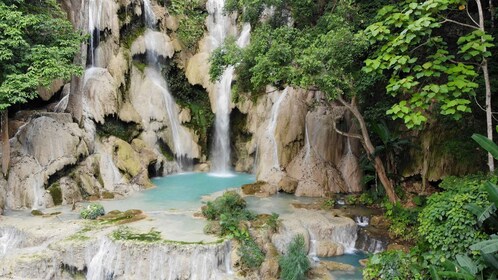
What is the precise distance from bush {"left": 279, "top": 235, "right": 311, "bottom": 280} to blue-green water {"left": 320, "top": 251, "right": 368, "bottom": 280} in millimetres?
1058

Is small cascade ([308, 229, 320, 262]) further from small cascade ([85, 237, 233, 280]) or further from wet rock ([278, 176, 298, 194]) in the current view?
wet rock ([278, 176, 298, 194])

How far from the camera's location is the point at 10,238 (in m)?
11.7

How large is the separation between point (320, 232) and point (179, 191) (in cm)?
720

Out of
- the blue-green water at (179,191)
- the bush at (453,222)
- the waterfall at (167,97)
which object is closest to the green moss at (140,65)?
the waterfall at (167,97)

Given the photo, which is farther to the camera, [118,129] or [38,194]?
[118,129]

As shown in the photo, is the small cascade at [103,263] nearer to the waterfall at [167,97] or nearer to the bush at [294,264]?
the bush at [294,264]

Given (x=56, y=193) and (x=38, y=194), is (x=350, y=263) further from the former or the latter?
(x=38, y=194)

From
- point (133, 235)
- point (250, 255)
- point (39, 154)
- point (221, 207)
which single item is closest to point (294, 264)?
point (250, 255)

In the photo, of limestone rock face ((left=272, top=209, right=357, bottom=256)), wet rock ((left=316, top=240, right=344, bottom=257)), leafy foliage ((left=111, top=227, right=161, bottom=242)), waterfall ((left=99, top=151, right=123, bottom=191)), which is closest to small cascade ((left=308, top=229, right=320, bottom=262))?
limestone rock face ((left=272, top=209, right=357, bottom=256))

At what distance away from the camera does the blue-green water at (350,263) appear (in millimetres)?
10469

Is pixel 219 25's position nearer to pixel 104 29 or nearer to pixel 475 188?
pixel 104 29

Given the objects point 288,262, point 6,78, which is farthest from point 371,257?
point 6,78

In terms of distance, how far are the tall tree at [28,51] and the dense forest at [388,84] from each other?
0.04m

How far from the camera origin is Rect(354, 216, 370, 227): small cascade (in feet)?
43.5
